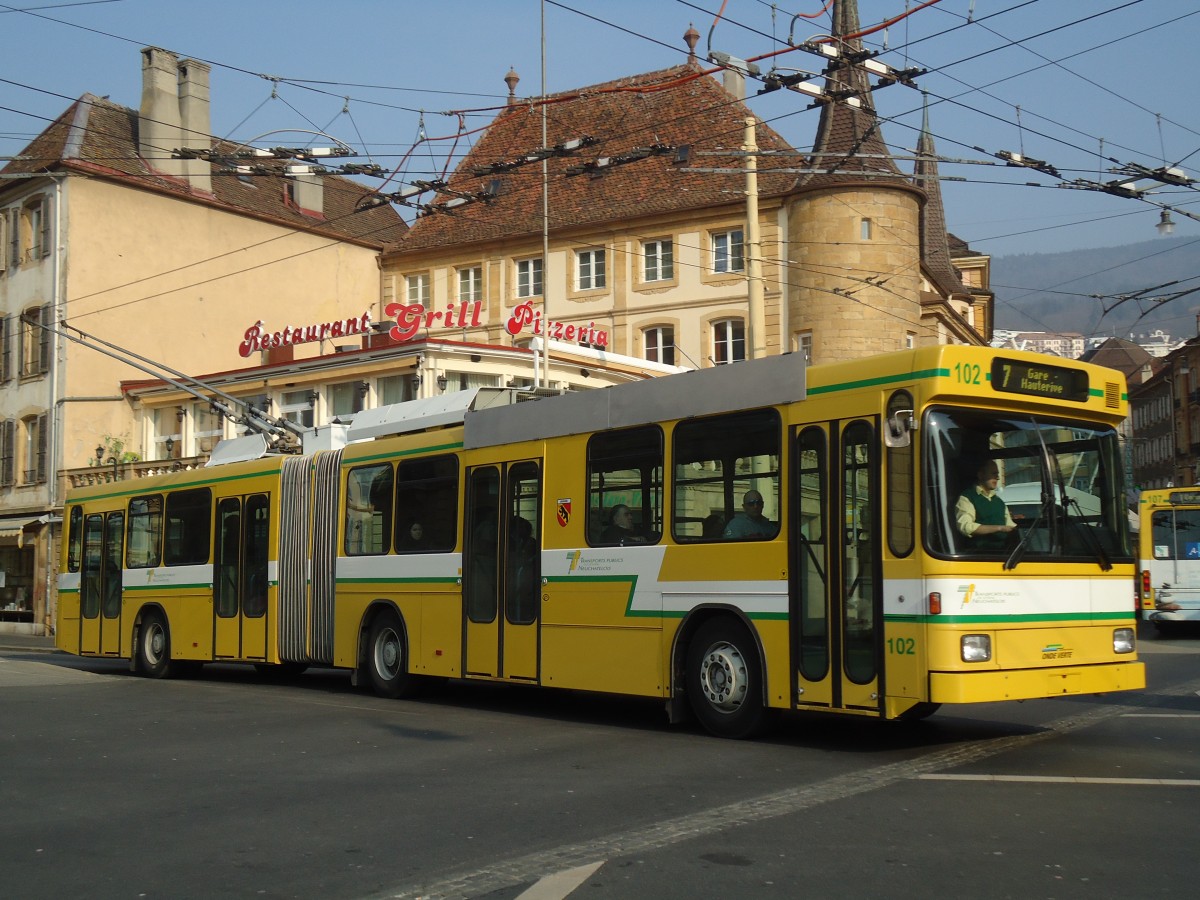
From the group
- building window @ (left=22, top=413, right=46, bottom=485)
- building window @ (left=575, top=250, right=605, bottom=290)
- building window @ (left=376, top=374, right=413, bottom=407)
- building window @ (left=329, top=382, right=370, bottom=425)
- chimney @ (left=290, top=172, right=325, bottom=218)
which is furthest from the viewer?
chimney @ (left=290, top=172, right=325, bottom=218)

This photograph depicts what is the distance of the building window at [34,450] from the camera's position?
44.3 metres

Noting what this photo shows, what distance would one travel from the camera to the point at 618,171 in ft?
162

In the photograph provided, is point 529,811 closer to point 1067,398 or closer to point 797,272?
point 1067,398

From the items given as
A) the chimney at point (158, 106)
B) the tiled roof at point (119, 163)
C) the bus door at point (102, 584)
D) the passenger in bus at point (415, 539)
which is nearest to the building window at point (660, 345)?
the tiled roof at point (119, 163)

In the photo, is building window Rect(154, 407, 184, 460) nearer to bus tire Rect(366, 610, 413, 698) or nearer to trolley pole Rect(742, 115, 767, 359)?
trolley pole Rect(742, 115, 767, 359)

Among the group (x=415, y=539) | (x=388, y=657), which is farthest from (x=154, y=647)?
(x=415, y=539)

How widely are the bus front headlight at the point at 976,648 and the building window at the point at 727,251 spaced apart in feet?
121

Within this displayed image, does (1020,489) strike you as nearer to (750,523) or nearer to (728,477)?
(750,523)

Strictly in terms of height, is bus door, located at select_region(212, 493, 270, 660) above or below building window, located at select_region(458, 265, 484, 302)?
below

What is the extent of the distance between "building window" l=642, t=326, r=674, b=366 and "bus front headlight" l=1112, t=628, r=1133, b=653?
36609mm

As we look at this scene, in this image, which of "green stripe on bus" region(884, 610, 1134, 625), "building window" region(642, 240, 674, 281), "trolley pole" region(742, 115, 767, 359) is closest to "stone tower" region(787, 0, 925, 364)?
"building window" region(642, 240, 674, 281)

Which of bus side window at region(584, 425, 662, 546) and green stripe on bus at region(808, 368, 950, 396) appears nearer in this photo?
green stripe on bus at region(808, 368, 950, 396)

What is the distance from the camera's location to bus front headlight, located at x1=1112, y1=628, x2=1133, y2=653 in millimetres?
10539

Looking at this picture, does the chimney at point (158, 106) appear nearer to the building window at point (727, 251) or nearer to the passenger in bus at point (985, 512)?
the building window at point (727, 251)
